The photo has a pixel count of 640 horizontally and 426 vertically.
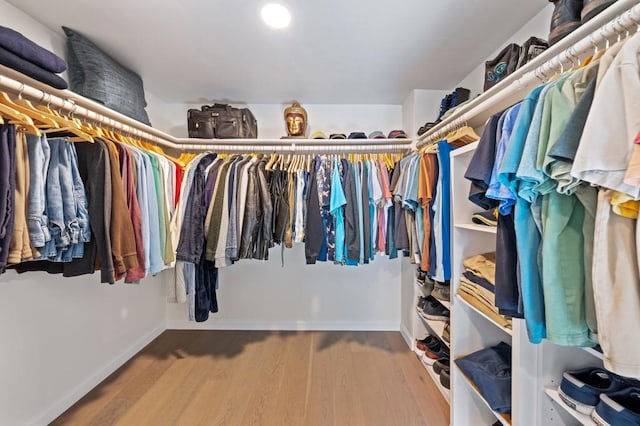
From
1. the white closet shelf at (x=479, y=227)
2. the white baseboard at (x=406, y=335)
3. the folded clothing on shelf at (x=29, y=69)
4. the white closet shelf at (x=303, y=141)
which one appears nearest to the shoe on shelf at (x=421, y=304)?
the white baseboard at (x=406, y=335)

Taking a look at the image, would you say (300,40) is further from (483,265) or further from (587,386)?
(587,386)

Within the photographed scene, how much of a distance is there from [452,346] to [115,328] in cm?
226

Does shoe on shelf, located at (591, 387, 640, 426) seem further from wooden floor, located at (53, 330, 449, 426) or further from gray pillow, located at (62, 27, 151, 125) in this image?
gray pillow, located at (62, 27, 151, 125)

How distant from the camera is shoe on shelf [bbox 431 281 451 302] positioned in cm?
160

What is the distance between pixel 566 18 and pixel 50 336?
2757 millimetres

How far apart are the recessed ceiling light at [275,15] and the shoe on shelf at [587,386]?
1895 millimetres

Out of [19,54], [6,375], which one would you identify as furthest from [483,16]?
[6,375]

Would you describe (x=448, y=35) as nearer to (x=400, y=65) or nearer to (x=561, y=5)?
(x=400, y=65)

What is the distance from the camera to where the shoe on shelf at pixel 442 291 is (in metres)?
1.60

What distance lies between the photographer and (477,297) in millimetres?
1213

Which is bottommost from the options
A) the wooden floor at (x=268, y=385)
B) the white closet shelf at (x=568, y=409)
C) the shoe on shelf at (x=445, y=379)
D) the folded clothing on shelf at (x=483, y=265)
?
the wooden floor at (x=268, y=385)

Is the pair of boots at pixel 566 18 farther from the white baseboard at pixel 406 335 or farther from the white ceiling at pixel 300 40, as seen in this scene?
the white baseboard at pixel 406 335

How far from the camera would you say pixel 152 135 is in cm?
178

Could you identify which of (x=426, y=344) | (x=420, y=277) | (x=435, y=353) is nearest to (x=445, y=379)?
(x=435, y=353)
